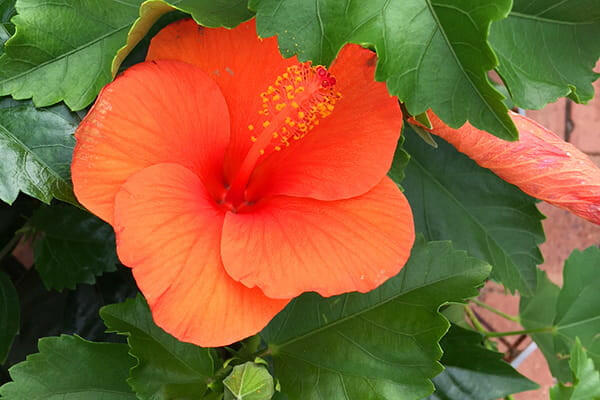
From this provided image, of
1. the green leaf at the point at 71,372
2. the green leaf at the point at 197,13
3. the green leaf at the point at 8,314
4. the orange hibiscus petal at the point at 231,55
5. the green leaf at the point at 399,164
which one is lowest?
the green leaf at the point at 8,314

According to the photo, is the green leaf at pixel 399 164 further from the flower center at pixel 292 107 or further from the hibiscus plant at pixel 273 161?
the flower center at pixel 292 107

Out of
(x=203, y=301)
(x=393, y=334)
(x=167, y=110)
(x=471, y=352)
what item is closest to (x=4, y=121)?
(x=167, y=110)

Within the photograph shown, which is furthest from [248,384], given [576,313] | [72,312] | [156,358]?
[576,313]

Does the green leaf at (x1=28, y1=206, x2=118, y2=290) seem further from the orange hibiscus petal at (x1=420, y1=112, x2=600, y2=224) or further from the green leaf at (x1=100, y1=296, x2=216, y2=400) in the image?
the orange hibiscus petal at (x1=420, y1=112, x2=600, y2=224)

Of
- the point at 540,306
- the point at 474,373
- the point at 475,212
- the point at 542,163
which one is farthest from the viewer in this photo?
the point at 540,306

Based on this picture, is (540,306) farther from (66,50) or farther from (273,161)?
(66,50)

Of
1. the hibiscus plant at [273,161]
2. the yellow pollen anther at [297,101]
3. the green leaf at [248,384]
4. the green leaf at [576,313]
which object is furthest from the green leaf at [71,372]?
the green leaf at [576,313]
